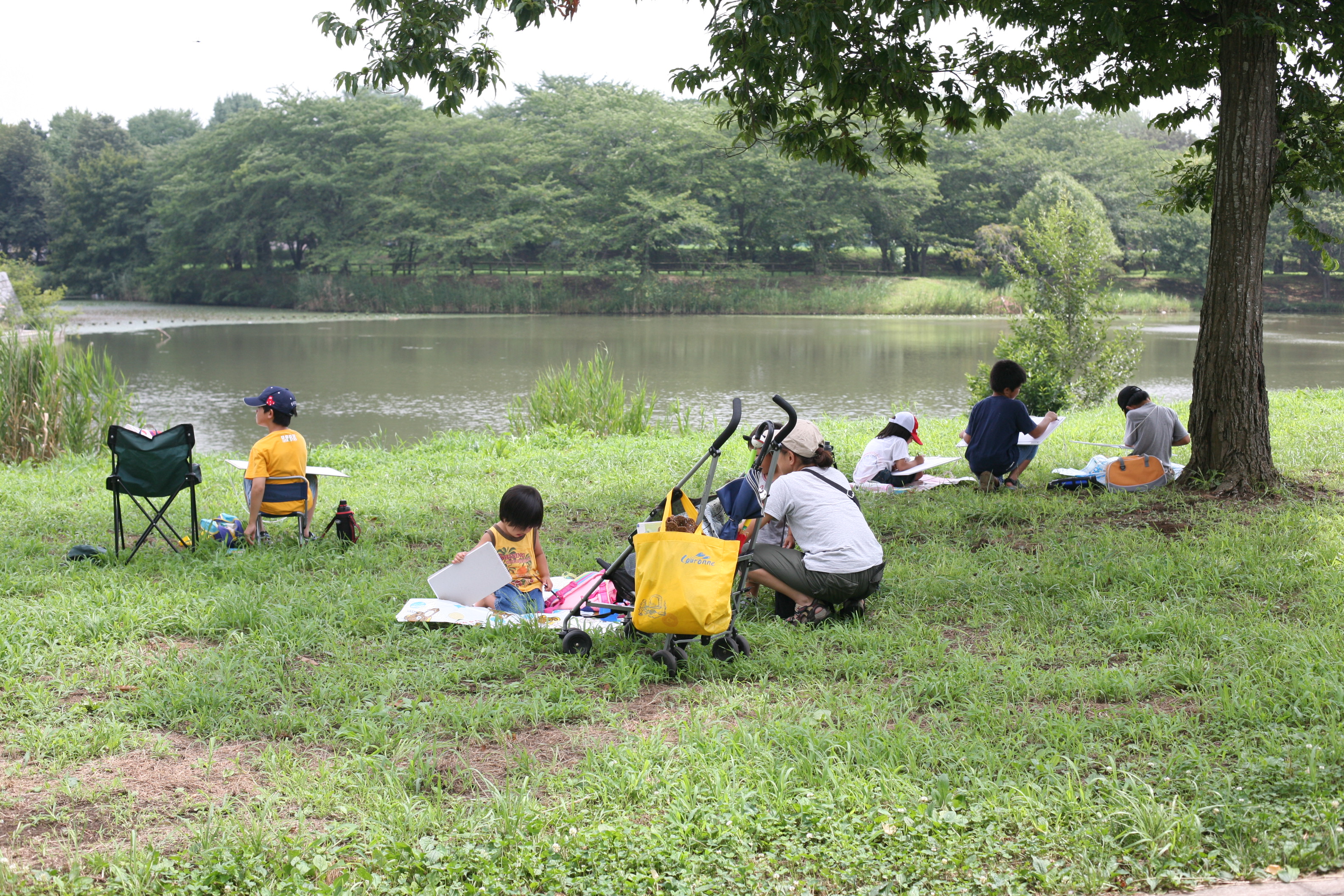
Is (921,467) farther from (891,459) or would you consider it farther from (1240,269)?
(1240,269)

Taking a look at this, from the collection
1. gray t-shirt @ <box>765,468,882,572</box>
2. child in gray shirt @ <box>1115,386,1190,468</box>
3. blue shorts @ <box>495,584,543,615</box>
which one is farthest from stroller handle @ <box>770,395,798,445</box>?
child in gray shirt @ <box>1115,386,1190,468</box>

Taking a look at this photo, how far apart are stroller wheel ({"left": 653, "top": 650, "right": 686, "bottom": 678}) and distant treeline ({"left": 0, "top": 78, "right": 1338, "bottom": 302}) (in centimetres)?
3819

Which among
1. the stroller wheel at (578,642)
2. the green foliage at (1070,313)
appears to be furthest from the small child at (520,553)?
the green foliage at (1070,313)

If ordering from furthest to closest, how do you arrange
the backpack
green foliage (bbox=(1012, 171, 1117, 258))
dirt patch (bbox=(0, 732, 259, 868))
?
green foliage (bbox=(1012, 171, 1117, 258))
the backpack
dirt patch (bbox=(0, 732, 259, 868))

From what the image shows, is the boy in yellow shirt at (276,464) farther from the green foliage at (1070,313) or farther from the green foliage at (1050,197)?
the green foliage at (1050,197)

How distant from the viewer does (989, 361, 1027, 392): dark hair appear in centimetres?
715

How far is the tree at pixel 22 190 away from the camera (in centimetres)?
5528

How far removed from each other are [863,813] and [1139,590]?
2584 mm

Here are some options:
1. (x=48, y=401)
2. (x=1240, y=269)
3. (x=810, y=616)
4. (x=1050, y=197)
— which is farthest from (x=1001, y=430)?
(x=1050, y=197)

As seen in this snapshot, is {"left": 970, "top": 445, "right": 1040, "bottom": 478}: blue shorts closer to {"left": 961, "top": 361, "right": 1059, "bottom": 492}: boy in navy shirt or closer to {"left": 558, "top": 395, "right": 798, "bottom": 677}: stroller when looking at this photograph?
{"left": 961, "top": 361, "right": 1059, "bottom": 492}: boy in navy shirt

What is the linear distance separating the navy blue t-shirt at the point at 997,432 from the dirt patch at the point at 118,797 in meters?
5.39

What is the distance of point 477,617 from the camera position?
15.0 feet

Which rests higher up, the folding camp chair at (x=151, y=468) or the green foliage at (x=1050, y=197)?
the green foliage at (x=1050, y=197)

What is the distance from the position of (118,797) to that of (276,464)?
2.96 metres
